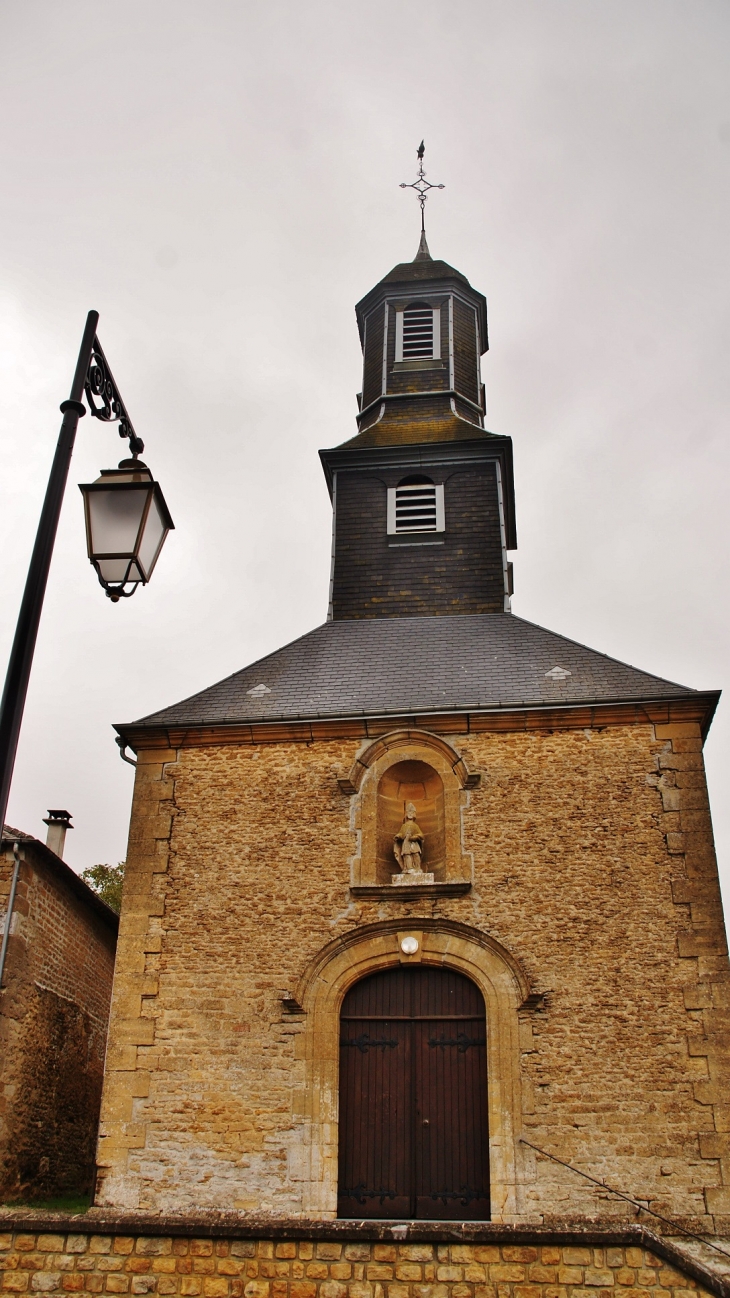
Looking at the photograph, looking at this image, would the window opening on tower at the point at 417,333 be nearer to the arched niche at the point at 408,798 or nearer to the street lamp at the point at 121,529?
the arched niche at the point at 408,798

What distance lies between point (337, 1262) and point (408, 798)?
18.0ft

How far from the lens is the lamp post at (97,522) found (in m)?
4.23

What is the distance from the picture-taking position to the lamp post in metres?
4.23

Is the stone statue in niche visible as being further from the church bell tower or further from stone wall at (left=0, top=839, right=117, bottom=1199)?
stone wall at (left=0, top=839, right=117, bottom=1199)

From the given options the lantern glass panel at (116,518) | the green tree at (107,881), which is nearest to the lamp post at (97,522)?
the lantern glass panel at (116,518)

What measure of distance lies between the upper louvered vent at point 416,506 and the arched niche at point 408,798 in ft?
13.5

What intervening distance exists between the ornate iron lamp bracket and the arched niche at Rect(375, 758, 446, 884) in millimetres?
6238

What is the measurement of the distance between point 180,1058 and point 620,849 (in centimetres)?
471

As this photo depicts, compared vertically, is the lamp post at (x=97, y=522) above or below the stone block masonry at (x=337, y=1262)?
above

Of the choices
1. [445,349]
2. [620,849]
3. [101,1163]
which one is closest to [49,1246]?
[101,1163]

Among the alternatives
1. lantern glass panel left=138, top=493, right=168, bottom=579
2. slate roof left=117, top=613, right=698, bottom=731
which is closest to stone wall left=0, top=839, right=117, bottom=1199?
slate roof left=117, top=613, right=698, bottom=731

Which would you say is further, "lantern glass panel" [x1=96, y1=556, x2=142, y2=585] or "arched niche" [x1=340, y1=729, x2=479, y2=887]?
"arched niche" [x1=340, y1=729, x2=479, y2=887]

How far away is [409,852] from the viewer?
10.7m

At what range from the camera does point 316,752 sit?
37.2 ft
